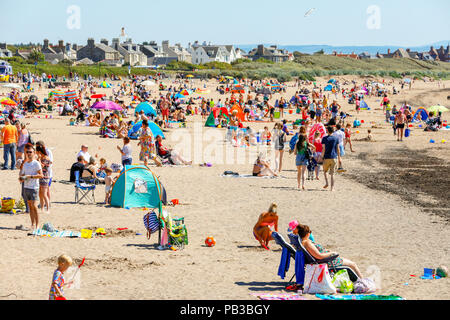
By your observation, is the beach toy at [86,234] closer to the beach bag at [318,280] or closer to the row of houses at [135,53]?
the beach bag at [318,280]

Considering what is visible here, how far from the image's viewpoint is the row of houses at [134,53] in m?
116

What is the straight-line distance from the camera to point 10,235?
10.4 m

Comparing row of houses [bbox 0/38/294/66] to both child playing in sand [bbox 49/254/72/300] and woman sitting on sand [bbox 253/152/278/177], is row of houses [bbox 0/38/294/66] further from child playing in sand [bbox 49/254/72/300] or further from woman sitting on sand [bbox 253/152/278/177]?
child playing in sand [bbox 49/254/72/300]

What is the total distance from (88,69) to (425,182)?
233 ft

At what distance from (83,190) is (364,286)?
27.0ft

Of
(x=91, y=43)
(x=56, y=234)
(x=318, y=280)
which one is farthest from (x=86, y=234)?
(x=91, y=43)

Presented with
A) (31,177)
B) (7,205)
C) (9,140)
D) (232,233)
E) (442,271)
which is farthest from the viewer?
(9,140)

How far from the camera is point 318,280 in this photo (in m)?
7.95

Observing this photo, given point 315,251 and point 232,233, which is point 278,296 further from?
point 232,233

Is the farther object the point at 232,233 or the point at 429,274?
the point at 232,233

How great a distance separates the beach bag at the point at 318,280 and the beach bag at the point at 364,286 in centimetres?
31

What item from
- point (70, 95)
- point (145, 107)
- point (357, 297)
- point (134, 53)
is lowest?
point (357, 297)

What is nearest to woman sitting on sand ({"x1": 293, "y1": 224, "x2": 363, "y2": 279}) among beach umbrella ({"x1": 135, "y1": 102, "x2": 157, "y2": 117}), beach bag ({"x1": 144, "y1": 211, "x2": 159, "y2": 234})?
beach bag ({"x1": 144, "y1": 211, "x2": 159, "y2": 234})
